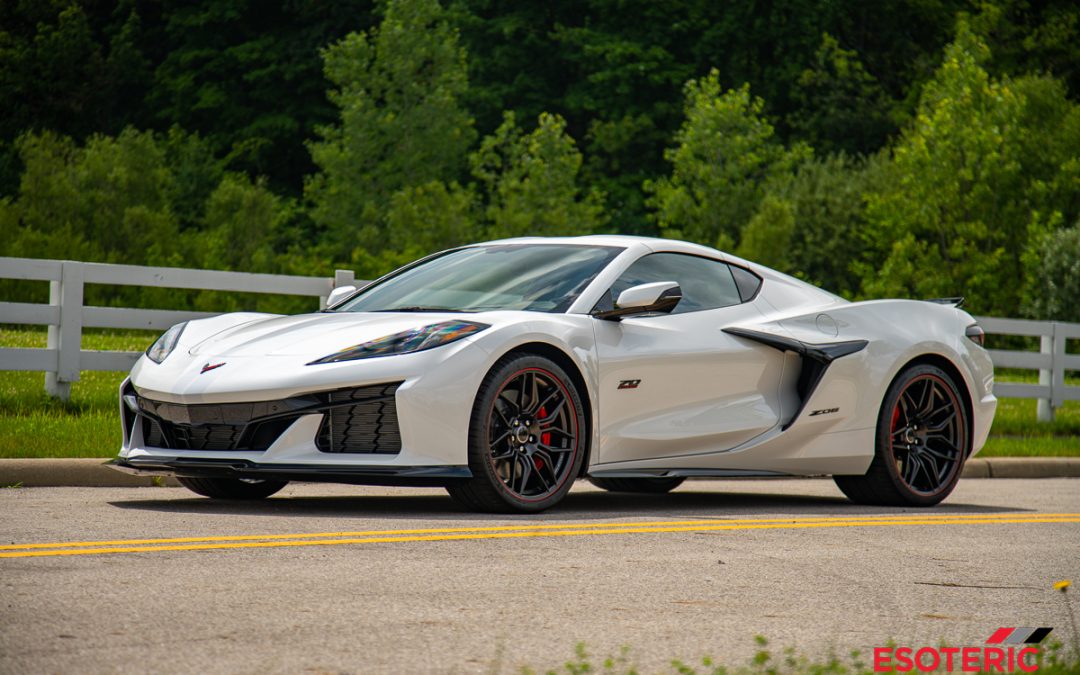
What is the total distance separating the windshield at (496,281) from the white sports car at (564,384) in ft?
0.05

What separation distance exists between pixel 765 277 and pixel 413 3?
40099 mm

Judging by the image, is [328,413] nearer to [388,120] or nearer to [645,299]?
[645,299]

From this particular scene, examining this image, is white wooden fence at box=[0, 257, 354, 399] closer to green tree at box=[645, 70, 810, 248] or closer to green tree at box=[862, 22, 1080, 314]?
green tree at box=[862, 22, 1080, 314]

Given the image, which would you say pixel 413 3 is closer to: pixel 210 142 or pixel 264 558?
pixel 210 142

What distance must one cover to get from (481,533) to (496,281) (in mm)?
1853

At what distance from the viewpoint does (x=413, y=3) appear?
47188 millimetres

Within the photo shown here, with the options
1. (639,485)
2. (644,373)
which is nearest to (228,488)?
(644,373)

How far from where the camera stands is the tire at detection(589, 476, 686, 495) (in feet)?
30.3

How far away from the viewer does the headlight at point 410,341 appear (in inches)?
270

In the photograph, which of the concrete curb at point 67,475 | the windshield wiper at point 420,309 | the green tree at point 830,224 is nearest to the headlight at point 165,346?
the concrete curb at point 67,475

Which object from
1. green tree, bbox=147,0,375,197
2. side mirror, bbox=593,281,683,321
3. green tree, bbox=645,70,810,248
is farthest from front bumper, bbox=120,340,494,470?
green tree, bbox=147,0,375,197

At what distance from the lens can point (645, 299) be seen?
7.41 metres

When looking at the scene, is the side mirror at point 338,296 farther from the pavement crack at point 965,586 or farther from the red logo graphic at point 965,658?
the red logo graphic at point 965,658

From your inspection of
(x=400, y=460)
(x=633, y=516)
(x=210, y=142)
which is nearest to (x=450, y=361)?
(x=400, y=460)
